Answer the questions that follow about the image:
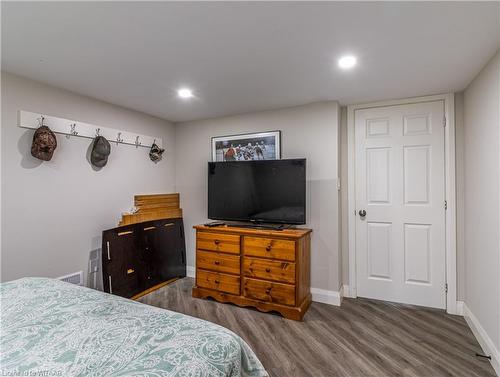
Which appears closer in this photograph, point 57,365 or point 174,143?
point 57,365

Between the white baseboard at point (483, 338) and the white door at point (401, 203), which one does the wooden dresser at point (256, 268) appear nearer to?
the white door at point (401, 203)

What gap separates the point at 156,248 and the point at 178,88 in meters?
1.98

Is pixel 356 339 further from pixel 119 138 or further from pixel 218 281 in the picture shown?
pixel 119 138

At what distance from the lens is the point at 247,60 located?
1.95 m

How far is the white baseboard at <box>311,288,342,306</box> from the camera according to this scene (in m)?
2.83

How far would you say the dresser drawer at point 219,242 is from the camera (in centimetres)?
283

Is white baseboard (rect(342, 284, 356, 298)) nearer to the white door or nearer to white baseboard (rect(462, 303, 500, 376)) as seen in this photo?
the white door

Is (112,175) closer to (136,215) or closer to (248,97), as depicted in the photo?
(136,215)

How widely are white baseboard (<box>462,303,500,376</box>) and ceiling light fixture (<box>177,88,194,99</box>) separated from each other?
10.7 feet

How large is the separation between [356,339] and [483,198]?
5.06ft

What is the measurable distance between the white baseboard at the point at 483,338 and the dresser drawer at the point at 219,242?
84.9 inches

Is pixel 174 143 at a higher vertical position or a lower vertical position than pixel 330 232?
higher

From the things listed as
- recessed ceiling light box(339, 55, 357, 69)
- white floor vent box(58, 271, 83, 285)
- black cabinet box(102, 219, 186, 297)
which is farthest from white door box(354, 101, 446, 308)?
white floor vent box(58, 271, 83, 285)

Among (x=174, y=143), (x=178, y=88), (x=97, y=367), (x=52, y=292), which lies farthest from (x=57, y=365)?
(x=174, y=143)
